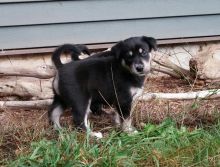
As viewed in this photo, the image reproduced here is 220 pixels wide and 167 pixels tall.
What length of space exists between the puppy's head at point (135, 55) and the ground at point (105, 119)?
0.57m

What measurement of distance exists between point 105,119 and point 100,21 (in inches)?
72.3

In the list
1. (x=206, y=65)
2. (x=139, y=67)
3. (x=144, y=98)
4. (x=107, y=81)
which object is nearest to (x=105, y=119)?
(x=144, y=98)

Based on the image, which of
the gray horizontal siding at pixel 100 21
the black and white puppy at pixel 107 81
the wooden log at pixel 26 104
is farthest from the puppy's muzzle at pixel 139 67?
the gray horizontal siding at pixel 100 21

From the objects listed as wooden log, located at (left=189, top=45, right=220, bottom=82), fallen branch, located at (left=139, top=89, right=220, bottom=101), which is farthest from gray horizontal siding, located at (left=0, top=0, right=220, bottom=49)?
fallen branch, located at (left=139, top=89, right=220, bottom=101)

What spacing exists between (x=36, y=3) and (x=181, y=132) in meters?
2.99

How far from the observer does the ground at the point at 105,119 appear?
477cm

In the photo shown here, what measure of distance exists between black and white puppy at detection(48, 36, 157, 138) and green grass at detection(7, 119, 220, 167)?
522 mm

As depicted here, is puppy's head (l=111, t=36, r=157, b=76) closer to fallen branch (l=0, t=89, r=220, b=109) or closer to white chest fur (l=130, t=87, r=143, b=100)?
white chest fur (l=130, t=87, r=143, b=100)

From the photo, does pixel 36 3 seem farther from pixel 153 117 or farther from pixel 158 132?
pixel 158 132

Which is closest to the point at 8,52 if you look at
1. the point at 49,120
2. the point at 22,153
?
the point at 49,120

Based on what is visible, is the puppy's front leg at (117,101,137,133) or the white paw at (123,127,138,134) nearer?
the white paw at (123,127,138,134)

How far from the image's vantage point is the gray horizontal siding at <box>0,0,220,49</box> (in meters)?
6.79

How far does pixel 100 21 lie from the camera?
7.09m

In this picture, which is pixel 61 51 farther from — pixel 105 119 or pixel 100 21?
pixel 100 21
